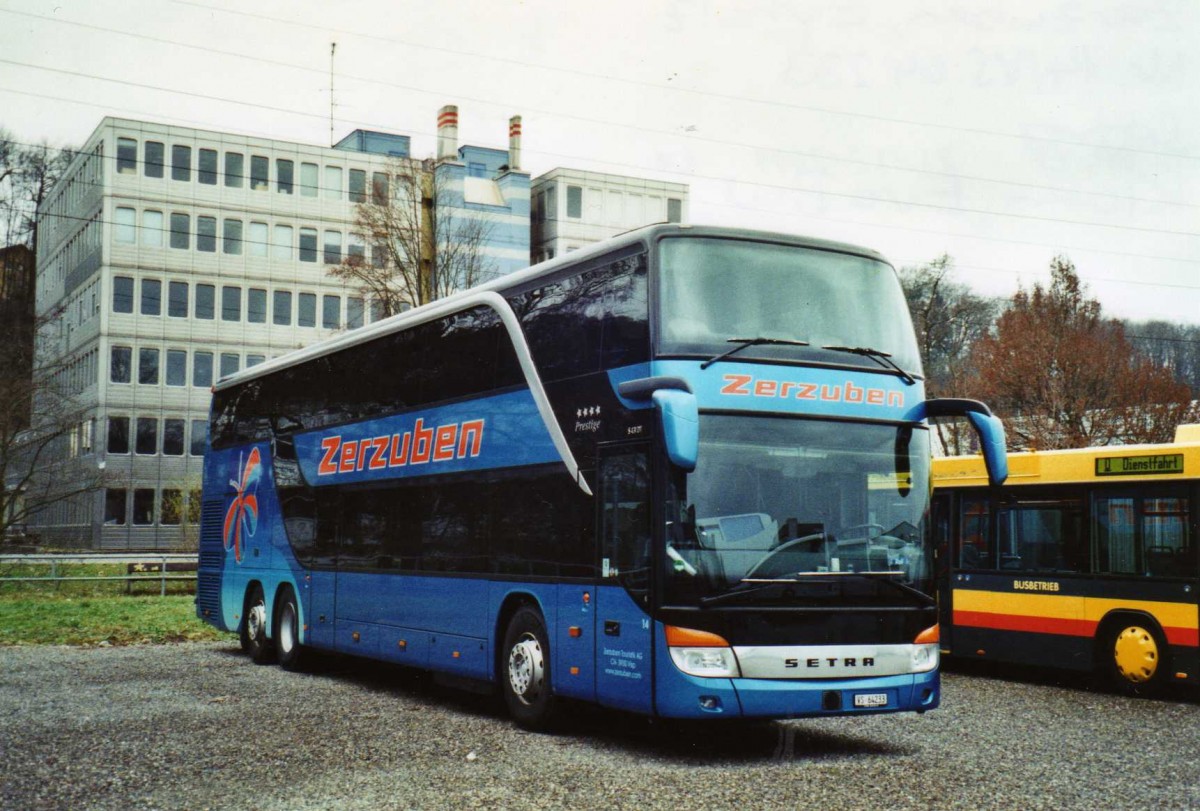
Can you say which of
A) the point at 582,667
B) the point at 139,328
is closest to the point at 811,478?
the point at 582,667

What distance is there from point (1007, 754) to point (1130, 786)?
1426 millimetres

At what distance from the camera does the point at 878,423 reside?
38.3 feet

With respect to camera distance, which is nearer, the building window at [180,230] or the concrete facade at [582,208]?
the building window at [180,230]

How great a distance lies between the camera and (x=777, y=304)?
38.6 ft

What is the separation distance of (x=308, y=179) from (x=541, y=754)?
65.6 m

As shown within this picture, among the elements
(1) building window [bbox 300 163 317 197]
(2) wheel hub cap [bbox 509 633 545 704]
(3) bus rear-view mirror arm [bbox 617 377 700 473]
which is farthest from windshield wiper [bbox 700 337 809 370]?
(1) building window [bbox 300 163 317 197]

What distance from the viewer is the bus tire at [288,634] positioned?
1880 cm

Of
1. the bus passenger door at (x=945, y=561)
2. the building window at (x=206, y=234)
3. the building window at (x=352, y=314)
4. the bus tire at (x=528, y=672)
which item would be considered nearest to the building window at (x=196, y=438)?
the building window at (x=206, y=234)

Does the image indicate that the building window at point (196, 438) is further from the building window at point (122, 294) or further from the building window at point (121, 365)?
the building window at point (122, 294)

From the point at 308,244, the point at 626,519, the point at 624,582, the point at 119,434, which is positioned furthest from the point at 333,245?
the point at 624,582

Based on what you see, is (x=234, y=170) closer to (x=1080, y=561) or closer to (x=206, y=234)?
(x=206, y=234)

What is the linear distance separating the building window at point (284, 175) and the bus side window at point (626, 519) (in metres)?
64.0

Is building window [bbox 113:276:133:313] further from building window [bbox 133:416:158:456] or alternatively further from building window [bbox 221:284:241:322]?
building window [bbox 133:416:158:456]

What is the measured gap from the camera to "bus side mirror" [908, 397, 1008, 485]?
38.6 ft
